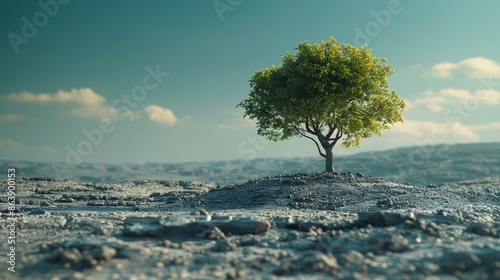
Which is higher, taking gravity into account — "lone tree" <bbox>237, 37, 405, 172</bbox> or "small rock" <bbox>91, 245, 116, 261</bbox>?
"lone tree" <bbox>237, 37, 405, 172</bbox>

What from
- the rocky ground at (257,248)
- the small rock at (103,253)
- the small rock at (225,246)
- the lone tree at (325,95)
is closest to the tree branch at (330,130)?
the lone tree at (325,95)

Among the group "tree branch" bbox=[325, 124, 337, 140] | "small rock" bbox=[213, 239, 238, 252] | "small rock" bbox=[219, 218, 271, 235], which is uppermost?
"tree branch" bbox=[325, 124, 337, 140]

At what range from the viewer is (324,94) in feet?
88.6

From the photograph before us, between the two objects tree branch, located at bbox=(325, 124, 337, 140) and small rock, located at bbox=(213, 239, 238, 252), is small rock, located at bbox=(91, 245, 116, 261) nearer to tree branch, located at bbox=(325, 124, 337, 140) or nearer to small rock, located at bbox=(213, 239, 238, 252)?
small rock, located at bbox=(213, 239, 238, 252)

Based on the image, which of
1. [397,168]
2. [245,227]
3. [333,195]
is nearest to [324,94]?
[333,195]

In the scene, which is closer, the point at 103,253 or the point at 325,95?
the point at 103,253

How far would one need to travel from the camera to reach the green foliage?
88.7 feet

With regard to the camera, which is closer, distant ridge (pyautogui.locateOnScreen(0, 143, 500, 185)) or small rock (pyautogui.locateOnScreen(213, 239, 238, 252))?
small rock (pyautogui.locateOnScreen(213, 239, 238, 252))

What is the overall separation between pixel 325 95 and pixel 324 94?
126 mm

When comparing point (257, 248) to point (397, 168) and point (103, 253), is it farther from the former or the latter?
point (397, 168)

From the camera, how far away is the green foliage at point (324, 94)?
2705 centimetres

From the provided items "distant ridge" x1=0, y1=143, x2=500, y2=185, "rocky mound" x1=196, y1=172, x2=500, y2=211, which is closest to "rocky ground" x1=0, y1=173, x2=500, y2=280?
"rocky mound" x1=196, y1=172, x2=500, y2=211

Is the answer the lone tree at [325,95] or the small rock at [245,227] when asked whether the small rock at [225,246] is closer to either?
the small rock at [245,227]

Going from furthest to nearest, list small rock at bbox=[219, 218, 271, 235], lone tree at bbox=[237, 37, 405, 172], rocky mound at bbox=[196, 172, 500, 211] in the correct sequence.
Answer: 1. lone tree at bbox=[237, 37, 405, 172]
2. rocky mound at bbox=[196, 172, 500, 211]
3. small rock at bbox=[219, 218, 271, 235]
